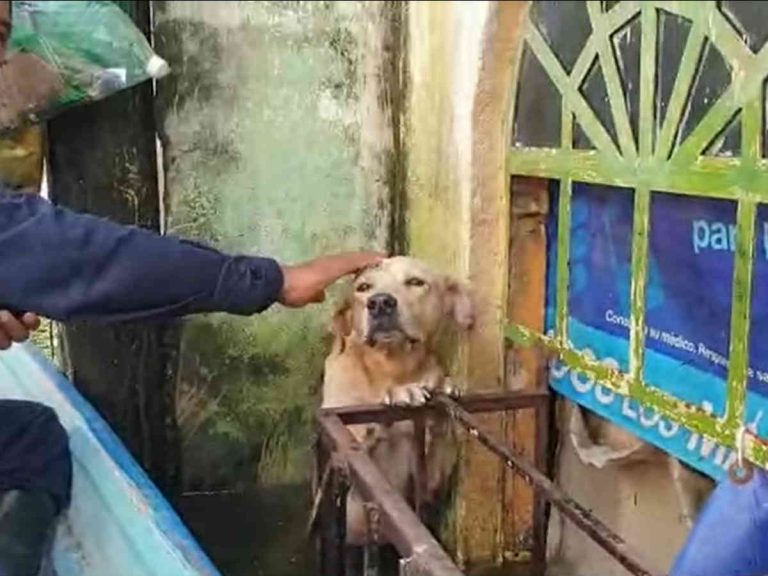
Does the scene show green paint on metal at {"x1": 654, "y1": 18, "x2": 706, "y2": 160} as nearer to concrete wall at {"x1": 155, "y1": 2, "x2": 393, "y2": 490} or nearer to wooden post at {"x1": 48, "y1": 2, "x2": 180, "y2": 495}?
concrete wall at {"x1": 155, "y1": 2, "x2": 393, "y2": 490}

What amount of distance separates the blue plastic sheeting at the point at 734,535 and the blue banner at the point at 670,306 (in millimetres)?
334

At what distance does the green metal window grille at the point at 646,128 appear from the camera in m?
1.62

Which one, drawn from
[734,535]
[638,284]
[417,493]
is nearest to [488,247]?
[638,284]

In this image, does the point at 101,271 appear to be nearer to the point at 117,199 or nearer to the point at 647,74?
the point at 647,74

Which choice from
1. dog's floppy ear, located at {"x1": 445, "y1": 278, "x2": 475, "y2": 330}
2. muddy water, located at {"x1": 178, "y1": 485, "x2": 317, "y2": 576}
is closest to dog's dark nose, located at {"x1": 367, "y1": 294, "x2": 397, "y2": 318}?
dog's floppy ear, located at {"x1": 445, "y1": 278, "x2": 475, "y2": 330}

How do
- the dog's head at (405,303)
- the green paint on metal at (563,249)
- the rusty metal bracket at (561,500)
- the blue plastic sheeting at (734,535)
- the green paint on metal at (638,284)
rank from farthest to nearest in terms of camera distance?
1. the dog's head at (405,303)
2. the green paint on metal at (563,249)
3. the green paint on metal at (638,284)
4. the rusty metal bracket at (561,500)
5. the blue plastic sheeting at (734,535)

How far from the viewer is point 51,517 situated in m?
2.01

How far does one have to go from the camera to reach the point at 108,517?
1.98m

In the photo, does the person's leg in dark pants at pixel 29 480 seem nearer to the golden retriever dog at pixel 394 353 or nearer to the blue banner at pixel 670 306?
the golden retriever dog at pixel 394 353

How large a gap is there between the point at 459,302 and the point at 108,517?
0.94 m

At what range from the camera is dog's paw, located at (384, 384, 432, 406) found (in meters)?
2.38

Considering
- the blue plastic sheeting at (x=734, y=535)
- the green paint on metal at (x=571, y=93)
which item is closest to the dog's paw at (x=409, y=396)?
the green paint on metal at (x=571, y=93)

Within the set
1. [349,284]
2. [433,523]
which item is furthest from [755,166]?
[433,523]

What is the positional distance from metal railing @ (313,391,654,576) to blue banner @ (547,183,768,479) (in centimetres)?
22
